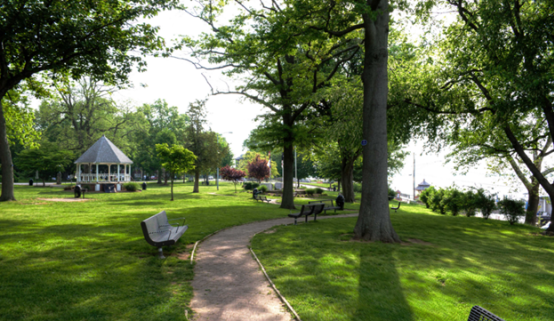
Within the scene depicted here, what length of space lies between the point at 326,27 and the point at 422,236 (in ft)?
26.5

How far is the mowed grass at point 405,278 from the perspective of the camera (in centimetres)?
454

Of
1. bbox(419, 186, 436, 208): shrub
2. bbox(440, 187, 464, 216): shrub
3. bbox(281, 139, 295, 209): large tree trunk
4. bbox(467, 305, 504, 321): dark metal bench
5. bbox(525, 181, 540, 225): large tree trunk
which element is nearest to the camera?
bbox(467, 305, 504, 321): dark metal bench

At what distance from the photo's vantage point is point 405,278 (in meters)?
5.89

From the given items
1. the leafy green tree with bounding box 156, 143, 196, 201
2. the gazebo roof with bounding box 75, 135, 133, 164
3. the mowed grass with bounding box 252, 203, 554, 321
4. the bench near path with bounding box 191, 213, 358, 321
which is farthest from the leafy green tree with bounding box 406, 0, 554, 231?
the gazebo roof with bounding box 75, 135, 133, 164

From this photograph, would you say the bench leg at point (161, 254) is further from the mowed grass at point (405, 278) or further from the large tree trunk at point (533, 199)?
the large tree trunk at point (533, 199)

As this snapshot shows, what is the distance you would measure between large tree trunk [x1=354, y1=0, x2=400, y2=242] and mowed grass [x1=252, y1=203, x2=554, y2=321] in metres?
0.81

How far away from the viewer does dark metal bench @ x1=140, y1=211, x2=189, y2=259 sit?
6818 millimetres

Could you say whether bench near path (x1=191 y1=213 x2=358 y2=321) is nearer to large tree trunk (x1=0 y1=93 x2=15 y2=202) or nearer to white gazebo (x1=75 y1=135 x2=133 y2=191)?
large tree trunk (x1=0 y1=93 x2=15 y2=202)

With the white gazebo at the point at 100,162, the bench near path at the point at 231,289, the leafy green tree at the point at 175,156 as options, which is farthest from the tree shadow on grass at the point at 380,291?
the white gazebo at the point at 100,162

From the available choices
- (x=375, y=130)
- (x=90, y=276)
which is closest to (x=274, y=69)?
(x=375, y=130)

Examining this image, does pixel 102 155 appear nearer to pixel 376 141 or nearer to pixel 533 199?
pixel 376 141

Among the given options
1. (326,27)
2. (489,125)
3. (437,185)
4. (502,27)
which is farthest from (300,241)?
(437,185)

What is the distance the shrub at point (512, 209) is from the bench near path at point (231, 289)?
620 inches

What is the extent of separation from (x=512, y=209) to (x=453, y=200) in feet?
14.3
